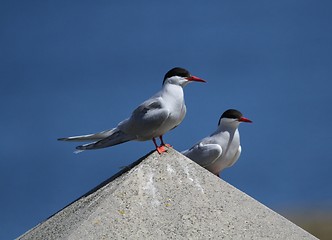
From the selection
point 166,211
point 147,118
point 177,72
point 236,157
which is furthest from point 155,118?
point 236,157

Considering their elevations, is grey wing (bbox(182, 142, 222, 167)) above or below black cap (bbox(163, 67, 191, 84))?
below

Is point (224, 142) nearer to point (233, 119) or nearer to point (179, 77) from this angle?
point (233, 119)

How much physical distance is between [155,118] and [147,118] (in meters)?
0.11

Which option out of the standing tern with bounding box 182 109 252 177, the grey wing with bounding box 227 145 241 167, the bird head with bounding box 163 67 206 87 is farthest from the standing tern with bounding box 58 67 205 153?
the grey wing with bounding box 227 145 241 167

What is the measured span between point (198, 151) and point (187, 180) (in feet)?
8.58

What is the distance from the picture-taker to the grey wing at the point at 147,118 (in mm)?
10258

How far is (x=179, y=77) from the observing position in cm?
1068

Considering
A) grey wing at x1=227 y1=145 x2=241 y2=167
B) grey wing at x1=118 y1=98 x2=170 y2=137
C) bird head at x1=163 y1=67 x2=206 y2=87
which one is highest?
bird head at x1=163 y1=67 x2=206 y2=87

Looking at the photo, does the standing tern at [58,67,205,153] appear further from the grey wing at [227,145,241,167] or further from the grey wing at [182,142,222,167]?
the grey wing at [227,145,241,167]

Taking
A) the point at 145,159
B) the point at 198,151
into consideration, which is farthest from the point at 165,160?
the point at 198,151

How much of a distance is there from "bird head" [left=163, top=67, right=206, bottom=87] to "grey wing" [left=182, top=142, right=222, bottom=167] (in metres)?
1.45

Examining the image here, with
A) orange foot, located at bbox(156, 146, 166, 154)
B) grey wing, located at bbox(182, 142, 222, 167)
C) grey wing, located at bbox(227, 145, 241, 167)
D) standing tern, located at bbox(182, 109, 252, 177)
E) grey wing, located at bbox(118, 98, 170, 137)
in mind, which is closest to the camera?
orange foot, located at bbox(156, 146, 166, 154)

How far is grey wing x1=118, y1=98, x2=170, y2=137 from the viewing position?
10258 millimetres

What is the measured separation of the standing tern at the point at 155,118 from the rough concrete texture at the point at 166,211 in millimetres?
697
